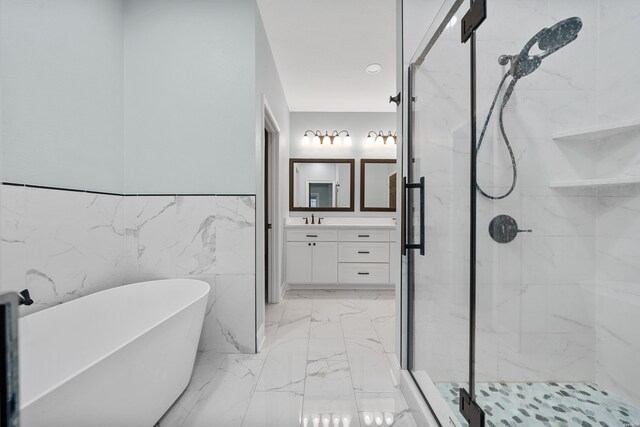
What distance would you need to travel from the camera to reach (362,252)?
Answer: 3891mm

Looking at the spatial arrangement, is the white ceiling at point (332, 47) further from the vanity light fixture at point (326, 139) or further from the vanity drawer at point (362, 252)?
the vanity drawer at point (362, 252)

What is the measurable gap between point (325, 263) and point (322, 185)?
1.16 m

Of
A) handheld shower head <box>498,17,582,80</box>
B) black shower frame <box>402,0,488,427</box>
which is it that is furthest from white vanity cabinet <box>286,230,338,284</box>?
handheld shower head <box>498,17,582,80</box>

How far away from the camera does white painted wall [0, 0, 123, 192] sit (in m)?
1.40

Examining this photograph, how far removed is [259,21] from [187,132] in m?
1.01

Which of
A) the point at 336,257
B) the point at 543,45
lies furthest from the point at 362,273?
the point at 543,45

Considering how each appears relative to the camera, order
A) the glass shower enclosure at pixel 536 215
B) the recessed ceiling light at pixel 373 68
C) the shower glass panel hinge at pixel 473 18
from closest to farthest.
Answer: the shower glass panel hinge at pixel 473 18
the glass shower enclosure at pixel 536 215
the recessed ceiling light at pixel 373 68

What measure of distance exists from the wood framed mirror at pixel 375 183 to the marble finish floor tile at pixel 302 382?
189 cm

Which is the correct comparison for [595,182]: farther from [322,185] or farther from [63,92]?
[322,185]

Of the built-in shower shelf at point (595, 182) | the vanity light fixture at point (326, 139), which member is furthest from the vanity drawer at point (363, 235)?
the built-in shower shelf at point (595, 182)

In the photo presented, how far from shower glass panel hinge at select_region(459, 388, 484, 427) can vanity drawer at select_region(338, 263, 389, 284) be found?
8.52 feet

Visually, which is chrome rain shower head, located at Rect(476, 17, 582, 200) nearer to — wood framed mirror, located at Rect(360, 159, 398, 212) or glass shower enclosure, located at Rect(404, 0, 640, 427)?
glass shower enclosure, located at Rect(404, 0, 640, 427)

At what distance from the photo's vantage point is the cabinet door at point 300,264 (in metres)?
3.86

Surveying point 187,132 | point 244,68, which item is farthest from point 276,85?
point 187,132
